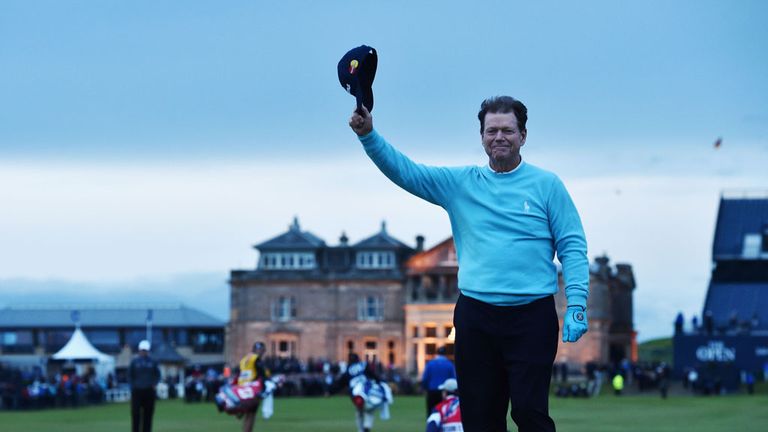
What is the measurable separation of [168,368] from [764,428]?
231ft

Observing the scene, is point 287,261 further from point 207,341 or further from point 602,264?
point 602,264

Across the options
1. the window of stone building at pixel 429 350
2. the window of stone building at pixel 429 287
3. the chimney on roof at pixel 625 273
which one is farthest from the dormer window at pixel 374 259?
the chimney on roof at pixel 625 273

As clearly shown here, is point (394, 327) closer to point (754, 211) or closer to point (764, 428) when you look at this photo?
point (754, 211)

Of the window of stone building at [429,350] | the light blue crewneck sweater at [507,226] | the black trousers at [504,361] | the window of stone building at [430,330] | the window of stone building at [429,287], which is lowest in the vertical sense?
the black trousers at [504,361]

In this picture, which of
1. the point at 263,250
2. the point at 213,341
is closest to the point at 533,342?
the point at 263,250

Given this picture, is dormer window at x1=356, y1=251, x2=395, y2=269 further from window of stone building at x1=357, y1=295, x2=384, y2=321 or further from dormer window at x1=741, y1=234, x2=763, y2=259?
dormer window at x1=741, y1=234, x2=763, y2=259

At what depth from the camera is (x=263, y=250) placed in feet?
410

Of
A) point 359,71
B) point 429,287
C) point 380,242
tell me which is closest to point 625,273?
point 429,287

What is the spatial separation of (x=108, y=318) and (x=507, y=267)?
135m

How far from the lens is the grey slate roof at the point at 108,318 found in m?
139

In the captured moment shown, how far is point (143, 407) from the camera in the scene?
27.4 m

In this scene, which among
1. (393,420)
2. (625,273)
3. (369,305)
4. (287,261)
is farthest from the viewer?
(625,273)

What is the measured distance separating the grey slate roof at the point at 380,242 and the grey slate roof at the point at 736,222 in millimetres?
25303

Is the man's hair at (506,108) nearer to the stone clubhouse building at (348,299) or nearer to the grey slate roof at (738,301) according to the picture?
the grey slate roof at (738,301)
